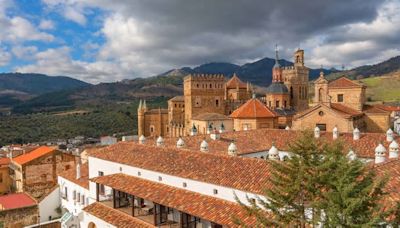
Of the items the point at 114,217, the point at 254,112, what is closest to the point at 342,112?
the point at 254,112

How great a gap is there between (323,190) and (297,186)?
0.67 metres

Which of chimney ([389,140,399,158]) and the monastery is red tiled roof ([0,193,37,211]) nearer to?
the monastery

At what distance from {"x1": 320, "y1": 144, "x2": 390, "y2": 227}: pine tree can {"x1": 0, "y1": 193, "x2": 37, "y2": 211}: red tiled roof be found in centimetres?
2422

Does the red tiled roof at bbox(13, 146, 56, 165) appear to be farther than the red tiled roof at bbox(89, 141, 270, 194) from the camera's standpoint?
Yes

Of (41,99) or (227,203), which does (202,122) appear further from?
(41,99)

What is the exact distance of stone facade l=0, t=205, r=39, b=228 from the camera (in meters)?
24.4

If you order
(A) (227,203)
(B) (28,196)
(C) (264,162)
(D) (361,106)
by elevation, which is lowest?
(B) (28,196)

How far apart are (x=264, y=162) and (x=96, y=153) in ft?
39.2

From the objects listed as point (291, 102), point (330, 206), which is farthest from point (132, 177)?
point (291, 102)

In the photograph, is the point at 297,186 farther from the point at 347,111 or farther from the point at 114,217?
the point at 347,111

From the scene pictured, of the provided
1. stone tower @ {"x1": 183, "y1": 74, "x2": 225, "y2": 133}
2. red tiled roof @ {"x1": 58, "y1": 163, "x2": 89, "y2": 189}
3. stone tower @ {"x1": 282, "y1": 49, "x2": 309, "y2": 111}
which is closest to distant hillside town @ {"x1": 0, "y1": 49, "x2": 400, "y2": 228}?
red tiled roof @ {"x1": 58, "y1": 163, "x2": 89, "y2": 189}

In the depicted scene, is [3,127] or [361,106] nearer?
[361,106]

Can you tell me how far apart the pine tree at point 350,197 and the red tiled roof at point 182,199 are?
4.28 meters

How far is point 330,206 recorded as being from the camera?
7598mm
